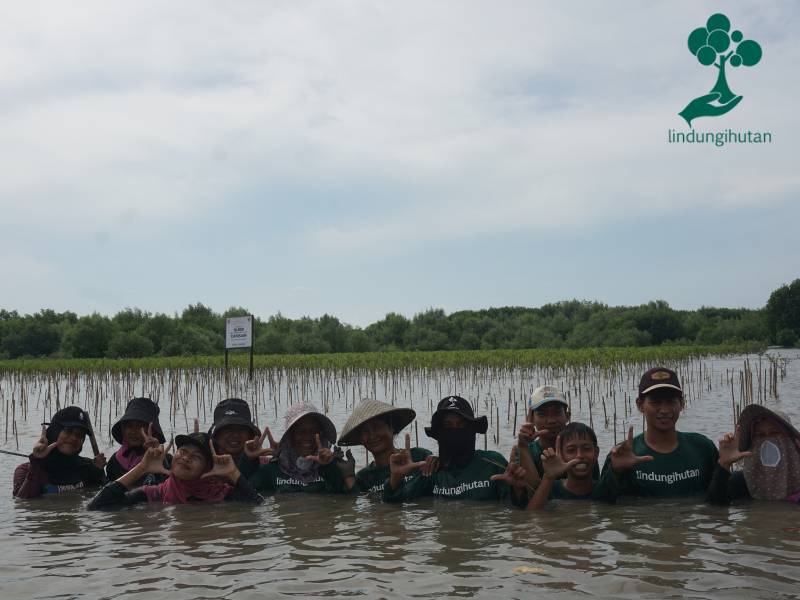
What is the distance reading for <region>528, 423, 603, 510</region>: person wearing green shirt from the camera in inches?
218

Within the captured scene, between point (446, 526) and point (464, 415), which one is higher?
point (464, 415)

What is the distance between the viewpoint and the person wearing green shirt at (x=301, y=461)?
6785 mm

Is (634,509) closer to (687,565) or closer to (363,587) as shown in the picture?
(687,565)

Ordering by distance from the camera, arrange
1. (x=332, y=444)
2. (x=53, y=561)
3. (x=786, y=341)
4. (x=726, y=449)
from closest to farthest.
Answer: (x=53, y=561) → (x=726, y=449) → (x=332, y=444) → (x=786, y=341)

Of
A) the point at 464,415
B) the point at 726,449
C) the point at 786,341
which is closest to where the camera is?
the point at 726,449

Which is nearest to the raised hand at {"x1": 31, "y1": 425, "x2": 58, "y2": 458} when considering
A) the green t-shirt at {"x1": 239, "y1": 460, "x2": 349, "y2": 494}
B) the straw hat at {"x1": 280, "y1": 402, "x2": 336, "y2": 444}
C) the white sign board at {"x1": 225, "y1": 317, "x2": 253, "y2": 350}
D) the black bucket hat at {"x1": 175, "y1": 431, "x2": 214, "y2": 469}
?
the black bucket hat at {"x1": 175, "y1": 431, "x2": 214, "y2": 469}

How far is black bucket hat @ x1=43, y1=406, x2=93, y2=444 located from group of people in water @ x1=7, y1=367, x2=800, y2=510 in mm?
12

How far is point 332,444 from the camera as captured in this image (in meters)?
7.02

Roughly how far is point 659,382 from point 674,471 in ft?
2.32

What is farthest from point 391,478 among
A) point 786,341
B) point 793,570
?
point 786,341

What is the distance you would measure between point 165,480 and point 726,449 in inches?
184

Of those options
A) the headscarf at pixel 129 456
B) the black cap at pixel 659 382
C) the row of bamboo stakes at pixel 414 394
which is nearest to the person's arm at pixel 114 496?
the headscarf at pixel 129 456

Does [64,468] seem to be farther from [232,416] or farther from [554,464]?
[554,464]

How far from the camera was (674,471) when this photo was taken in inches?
233
